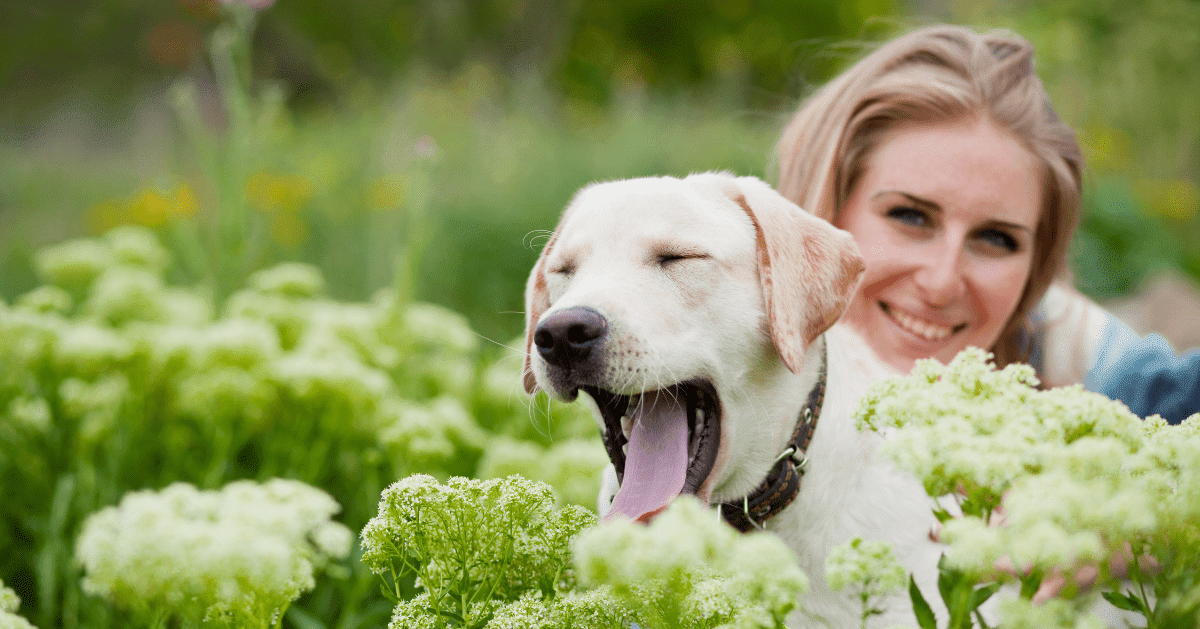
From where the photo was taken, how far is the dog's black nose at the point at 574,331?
1.67 m

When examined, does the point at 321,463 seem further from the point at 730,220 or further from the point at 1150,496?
the point at 1150,496

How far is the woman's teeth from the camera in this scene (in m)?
2.82

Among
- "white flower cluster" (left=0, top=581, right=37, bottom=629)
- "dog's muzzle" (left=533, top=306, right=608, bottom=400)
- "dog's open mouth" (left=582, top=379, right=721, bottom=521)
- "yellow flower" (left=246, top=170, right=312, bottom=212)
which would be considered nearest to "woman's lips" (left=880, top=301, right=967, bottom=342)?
"dog's open mouth" (left=582, top=379, right=721, bottom=521)

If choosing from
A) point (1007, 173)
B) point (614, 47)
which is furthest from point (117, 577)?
point (614, 47)

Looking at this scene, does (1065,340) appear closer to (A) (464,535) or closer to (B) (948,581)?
(B) (948,581)

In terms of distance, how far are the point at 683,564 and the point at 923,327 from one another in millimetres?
2187

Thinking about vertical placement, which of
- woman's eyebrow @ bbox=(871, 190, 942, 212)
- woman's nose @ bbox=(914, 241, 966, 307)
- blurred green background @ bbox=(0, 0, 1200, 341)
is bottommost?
blurred green background @ bbox=(0, 0, 1200, 341)

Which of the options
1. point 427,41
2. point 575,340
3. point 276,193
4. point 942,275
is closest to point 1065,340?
point 942,275

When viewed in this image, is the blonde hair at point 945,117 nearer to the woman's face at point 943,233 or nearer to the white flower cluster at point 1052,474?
the woman's face at point 943,233

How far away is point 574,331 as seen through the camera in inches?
66.0

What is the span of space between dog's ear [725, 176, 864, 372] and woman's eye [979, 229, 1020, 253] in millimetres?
1097

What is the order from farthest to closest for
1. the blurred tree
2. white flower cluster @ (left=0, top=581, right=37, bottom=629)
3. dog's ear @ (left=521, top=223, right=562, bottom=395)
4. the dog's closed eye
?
the blurred tree < dog's ear @ (left=521, top=223, right=562, bottom=395) < the dog's closed eye < white flower cluster @ (left=0, top=581, right=37, bottom=629)

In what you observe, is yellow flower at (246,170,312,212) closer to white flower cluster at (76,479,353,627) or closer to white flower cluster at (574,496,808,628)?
white flower cluster at (76,479,353,627)

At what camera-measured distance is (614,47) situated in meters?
20.0
